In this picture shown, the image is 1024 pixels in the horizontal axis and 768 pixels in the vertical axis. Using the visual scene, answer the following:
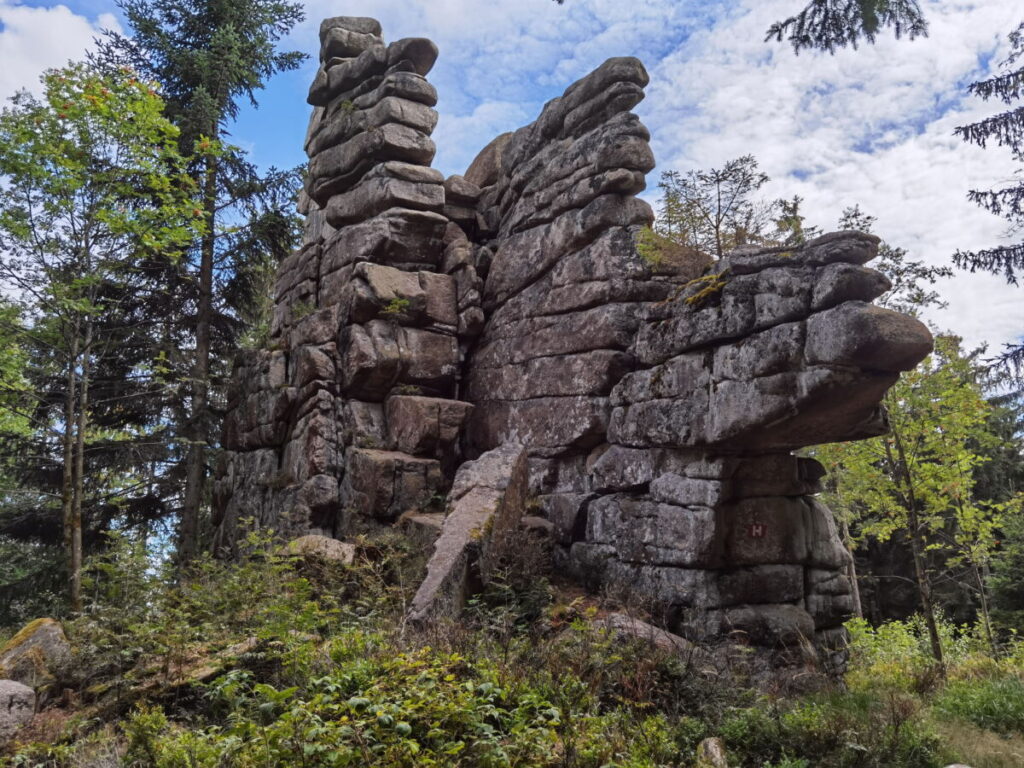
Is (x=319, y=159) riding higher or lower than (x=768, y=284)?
higher

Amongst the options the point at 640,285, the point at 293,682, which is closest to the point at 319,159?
the point at 640,285

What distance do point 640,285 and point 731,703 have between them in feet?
30.7

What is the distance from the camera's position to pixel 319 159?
70.6 feet

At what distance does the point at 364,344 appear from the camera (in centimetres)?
1720

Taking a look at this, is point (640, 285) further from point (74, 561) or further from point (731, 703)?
point (74, 561)

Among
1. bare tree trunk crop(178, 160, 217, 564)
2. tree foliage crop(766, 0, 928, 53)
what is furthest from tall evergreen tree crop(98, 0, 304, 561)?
tree foliage crop(766, 0, 928, 53)

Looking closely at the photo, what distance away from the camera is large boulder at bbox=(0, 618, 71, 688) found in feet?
26.1

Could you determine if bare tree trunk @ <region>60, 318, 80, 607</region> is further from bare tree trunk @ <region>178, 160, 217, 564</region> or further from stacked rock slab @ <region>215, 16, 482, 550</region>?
bare tree trunk @ <region>178, 160, 217, 564</region>

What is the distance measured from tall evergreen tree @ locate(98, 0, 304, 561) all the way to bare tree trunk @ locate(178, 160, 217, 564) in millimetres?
31

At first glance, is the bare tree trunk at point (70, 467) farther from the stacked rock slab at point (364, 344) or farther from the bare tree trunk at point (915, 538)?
the bare tree trunk at point (915, 538)

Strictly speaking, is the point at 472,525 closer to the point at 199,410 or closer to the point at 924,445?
the point at 924,445

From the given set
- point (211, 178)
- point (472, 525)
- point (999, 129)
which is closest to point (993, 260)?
point (999, 129)

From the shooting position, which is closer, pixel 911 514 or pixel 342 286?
pixel 911 514

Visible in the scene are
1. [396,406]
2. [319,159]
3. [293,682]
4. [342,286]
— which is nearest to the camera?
[293,682]
